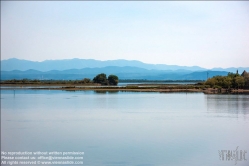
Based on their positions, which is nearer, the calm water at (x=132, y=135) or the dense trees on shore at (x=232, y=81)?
the calm water at (x=132, y=135)

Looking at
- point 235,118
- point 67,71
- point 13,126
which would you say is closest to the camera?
point 13,126

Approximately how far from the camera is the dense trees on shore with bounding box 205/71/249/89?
32.6m

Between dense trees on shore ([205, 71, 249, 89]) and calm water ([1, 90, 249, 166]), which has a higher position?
dense trees on shore ([205, 71, 249, 89])

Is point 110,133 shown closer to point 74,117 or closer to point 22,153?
point 22,153

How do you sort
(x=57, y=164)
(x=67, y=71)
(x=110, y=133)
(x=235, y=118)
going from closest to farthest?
(x=57, y=164) < (x=110, y=133) < (x=235, y=118) < (x=67, y=71)

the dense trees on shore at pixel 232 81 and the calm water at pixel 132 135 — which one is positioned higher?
the dense trees on shore at pixel 232 81

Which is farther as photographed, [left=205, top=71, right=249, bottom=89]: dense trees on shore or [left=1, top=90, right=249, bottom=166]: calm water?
[left=205, top=71, right=249, bottom=89]: dense trees on shore

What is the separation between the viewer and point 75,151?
9.08 metres

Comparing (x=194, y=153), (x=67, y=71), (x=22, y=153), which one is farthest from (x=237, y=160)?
(x=67, y=71)

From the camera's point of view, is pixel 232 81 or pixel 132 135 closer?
pixel 132 135

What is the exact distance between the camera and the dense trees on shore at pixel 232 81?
32.6 m

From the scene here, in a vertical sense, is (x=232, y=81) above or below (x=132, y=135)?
above

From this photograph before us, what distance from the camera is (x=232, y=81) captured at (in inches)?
1393

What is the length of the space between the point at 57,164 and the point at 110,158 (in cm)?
120
